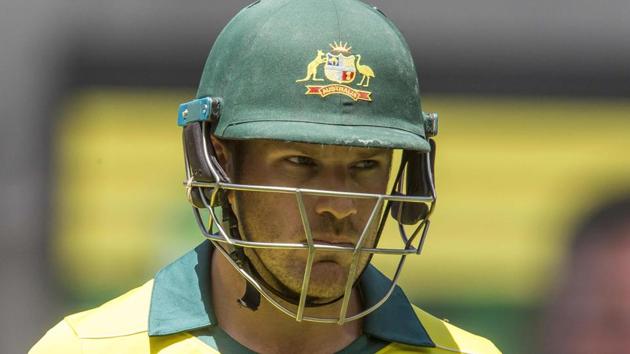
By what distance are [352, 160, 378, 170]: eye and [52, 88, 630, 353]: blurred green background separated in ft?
8.37

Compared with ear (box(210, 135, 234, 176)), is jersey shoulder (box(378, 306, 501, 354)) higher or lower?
lower

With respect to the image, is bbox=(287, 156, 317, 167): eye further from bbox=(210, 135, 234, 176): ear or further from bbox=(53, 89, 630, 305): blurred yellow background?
bbox=(53, 89, 630, 305): blurred yellow background

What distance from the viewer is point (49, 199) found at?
5387 millimetres

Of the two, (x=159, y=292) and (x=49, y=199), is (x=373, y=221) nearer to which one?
(x=159, y=292)

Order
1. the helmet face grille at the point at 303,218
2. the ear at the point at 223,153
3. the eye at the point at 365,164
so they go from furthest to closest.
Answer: the ear at the point at 223,153 → the eye at the point at 365,164 → the helmet face grille at the point at 303,218

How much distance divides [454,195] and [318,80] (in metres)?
2.68

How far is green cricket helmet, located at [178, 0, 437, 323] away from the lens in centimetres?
279

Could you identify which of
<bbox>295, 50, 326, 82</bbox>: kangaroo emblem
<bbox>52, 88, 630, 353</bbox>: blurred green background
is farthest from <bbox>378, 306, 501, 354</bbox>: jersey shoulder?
<bbox>52, 88, 630, 353</bbox>: blurred green background

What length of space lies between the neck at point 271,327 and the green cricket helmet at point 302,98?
5 cm

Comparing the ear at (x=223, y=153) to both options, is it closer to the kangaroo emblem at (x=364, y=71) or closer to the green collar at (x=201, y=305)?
the green collar at (x=201, y=305)

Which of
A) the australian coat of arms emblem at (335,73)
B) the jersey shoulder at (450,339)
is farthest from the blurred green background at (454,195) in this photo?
the australian coat of arms emblem at (335,73)

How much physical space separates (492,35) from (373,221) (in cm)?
272

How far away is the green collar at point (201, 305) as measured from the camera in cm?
287

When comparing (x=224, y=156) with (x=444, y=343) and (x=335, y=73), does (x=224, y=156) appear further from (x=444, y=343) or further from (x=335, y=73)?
(x=444, y=343)
